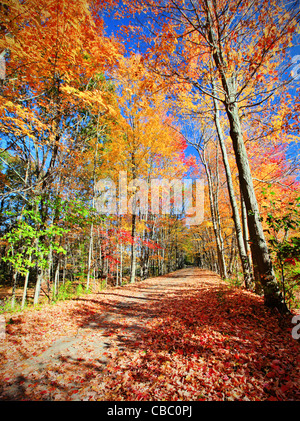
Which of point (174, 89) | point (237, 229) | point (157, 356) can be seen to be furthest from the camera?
point (237, 229)

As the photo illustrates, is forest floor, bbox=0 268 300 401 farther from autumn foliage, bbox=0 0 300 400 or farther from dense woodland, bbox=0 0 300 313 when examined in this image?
dense woodland, bbox=0 0 300 313

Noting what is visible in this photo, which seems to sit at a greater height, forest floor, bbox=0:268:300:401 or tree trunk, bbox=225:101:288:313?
tree trunk, bbox=225:101:288:313

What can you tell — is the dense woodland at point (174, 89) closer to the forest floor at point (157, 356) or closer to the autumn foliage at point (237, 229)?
A: the autumn foliage at point (237, 229)

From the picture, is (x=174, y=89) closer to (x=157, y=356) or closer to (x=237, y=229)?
(x=237, y=229)

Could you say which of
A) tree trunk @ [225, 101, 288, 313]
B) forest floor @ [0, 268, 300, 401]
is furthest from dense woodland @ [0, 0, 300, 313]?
forest floor @ [0, 268, 300, 401]

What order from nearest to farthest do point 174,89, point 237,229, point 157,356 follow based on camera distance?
point 157,356
point 174,89
point 237,229

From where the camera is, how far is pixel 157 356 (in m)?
2.91

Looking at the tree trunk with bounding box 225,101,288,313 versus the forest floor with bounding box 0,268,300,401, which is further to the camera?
the tree trunk with bounding box 225,101,288,313

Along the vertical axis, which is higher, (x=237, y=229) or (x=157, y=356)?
(x=237, y=229)

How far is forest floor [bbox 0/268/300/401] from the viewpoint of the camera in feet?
7.16

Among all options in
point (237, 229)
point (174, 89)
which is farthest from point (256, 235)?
point (174, 89)

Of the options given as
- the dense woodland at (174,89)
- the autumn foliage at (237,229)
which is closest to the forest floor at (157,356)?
the autumn foliage at (237,229)
